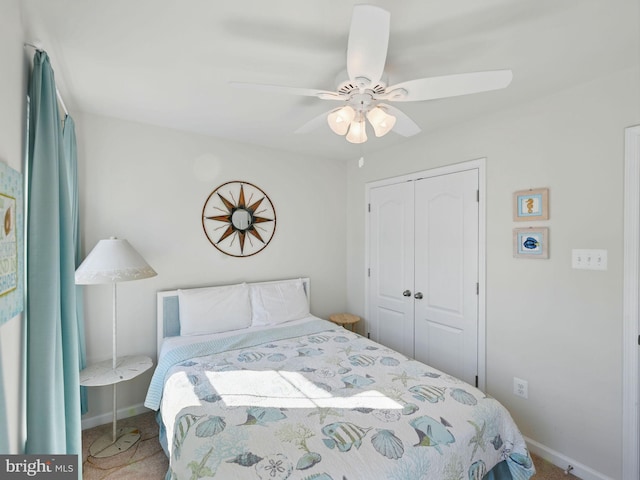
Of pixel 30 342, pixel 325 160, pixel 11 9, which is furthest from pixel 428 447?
pixel 325 160

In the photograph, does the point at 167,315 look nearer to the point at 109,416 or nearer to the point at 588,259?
the point at 109,416

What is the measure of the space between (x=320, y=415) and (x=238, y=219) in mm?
2076

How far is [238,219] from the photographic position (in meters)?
3.13

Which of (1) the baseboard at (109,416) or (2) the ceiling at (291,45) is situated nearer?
(2) the ceiling at (291,45)

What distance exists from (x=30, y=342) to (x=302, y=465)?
1.16 meters

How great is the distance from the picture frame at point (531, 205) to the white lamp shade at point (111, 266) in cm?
267

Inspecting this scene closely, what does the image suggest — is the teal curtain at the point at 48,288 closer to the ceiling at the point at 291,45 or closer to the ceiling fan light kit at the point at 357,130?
the ceiling at the point at 291,45

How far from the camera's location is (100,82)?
1980 mm

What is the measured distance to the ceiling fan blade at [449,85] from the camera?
1.29 metres

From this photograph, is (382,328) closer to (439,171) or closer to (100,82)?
(439,171)

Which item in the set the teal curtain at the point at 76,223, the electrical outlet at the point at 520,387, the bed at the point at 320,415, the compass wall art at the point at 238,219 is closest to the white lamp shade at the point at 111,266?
the teal curtain at the point at 76,223

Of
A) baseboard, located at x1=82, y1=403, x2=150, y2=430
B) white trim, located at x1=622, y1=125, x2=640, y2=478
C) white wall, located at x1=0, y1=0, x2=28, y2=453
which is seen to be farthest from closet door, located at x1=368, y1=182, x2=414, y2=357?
white wall, located at x1=0, y1=0, x2=28, y2=453

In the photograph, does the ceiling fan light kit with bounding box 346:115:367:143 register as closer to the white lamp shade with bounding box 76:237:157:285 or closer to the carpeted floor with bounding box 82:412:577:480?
the white lamp shade with bounding box 76:237:157:285

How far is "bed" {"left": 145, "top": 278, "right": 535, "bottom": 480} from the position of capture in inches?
49.2
